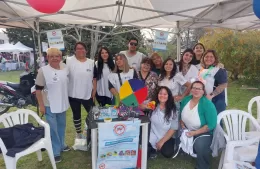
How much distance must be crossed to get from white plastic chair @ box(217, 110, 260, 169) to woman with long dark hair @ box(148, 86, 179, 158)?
0.58 metres

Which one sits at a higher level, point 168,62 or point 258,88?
point 168,62

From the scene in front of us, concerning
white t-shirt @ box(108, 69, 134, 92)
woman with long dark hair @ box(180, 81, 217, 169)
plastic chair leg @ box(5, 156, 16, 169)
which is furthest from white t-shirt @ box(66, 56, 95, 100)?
woman with long dark hair @ box(180, 81, 217, 169)

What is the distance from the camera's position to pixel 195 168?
2.79 metres

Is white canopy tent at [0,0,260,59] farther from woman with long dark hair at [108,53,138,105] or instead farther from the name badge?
the name badge

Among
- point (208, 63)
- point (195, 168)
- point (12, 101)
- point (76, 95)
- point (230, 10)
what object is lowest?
point (195, 168)

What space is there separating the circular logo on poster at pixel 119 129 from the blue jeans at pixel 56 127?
94 cm

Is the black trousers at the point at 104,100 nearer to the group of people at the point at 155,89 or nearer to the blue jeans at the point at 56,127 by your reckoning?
the group of people at the point at 155,89

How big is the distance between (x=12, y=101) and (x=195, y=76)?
13.1ft

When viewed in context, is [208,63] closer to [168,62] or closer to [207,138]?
[168,62]

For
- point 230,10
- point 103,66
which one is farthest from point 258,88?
point 103,66

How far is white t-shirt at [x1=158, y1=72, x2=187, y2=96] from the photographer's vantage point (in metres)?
3.11

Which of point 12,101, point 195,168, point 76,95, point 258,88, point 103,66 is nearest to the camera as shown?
point 195,168

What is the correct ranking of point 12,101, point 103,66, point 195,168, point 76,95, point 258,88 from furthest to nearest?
1. point 258,88
2. point 12,101
3. point 103,66
4. point 76,95
5. point 195,168

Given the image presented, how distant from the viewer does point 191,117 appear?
266 cm
